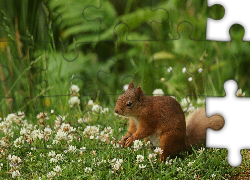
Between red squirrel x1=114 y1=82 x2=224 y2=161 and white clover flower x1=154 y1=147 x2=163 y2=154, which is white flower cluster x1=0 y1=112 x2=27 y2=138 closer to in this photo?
red squirrel x1=114 y1=82 x2=224 y2=161

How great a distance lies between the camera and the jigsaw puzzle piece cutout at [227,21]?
2.86 metres

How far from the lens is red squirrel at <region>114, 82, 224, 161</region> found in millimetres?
2877

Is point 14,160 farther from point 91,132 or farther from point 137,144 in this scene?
point 137,144

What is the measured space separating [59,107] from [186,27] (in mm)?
2554

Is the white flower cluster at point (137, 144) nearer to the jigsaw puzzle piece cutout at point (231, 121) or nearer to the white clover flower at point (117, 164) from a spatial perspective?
→ the white clover flower at point (117, 164)

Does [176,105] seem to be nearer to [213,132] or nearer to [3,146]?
[213,132]

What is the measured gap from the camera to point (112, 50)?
219 inches

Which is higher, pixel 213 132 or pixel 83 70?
pixel 83 70

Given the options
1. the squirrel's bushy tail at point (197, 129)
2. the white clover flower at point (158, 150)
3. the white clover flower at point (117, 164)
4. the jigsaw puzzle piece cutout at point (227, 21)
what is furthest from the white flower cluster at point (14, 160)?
the jigsaw puzzle piece cutout at point (227, 21)

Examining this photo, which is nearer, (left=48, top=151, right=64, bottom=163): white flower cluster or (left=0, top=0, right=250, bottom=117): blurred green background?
(left=48, top=151, right=64, bottom=163): white flower cluster

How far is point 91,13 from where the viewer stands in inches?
226

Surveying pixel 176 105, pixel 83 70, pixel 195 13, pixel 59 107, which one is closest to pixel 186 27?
pixel 195 13

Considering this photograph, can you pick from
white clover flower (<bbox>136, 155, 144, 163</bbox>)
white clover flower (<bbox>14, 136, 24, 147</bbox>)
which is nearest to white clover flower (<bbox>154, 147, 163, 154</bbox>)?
white clover flower (<bbox>136, 155, 144, 163</bbox>)

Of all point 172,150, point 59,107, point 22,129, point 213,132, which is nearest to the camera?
point 213,132
